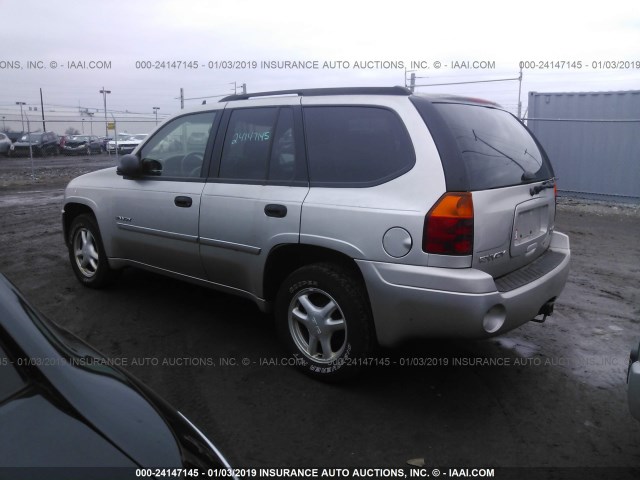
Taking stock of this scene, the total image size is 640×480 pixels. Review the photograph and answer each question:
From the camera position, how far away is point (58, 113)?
2045 inches

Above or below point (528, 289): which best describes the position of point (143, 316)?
below

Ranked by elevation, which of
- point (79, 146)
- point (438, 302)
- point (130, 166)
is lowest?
point (438, 302)

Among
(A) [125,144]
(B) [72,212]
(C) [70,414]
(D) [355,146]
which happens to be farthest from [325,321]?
(A) [125,144]

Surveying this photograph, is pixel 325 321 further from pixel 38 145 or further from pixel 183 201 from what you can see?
pixel 38 145

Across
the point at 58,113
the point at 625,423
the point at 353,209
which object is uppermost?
the point at 58,113

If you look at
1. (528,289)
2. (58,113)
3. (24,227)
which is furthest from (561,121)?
(58,113)

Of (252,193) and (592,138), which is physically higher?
(592,138)

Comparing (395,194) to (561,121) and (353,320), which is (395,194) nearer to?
(353,320)

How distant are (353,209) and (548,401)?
68.6 inches

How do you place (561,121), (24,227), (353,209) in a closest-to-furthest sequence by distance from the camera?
(353,209) < (24,227) < (561,121)

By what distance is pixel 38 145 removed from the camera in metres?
30.8

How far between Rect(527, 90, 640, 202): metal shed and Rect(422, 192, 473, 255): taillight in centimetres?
946

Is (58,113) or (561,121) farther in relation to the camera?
(58,113)

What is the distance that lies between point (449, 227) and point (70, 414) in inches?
83.9
